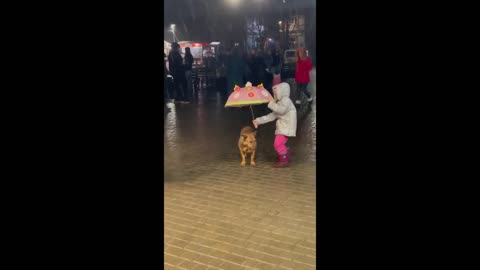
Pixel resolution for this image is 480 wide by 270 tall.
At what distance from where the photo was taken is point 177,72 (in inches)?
560

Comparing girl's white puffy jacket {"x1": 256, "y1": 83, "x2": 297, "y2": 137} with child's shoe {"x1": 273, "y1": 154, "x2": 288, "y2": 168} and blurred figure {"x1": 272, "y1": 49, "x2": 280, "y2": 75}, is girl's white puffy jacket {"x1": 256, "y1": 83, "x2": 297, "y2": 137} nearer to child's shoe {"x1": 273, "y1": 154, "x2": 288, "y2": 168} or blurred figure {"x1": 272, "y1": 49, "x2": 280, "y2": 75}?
child's shoe {"x1": 273, "y1": 154, "x2": 288, "y2": 168}

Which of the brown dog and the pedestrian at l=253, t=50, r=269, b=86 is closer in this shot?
the brown dog

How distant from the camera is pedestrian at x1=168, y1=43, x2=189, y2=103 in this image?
45.3ft

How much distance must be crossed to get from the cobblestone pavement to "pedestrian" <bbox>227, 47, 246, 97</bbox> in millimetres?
6560

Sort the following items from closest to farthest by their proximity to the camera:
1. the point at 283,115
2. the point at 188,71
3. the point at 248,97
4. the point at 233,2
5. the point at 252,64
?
1. the point at 248,97
2. the point at 283,115
3. the point at 252,64
4. the point at 188,71
5. the point at 233,2

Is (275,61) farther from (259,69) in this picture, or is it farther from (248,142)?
(248,142)

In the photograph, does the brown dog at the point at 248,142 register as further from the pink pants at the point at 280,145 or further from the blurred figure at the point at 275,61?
the blurred figure at the point at 275,61

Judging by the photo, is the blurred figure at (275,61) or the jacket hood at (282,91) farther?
the blurred figure at (275,61)

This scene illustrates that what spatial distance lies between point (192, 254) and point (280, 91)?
335cm

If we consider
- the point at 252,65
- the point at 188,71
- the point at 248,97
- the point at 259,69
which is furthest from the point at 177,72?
the point at 248,97

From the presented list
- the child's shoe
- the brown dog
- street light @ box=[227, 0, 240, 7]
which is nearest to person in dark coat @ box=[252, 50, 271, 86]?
street light @ box=[227, 0, 240, 7]

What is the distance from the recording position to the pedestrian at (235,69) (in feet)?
49.5

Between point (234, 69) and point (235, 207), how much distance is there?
37.0ft

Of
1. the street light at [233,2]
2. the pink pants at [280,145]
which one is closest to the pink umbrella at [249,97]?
the pink pants at [280,145]
